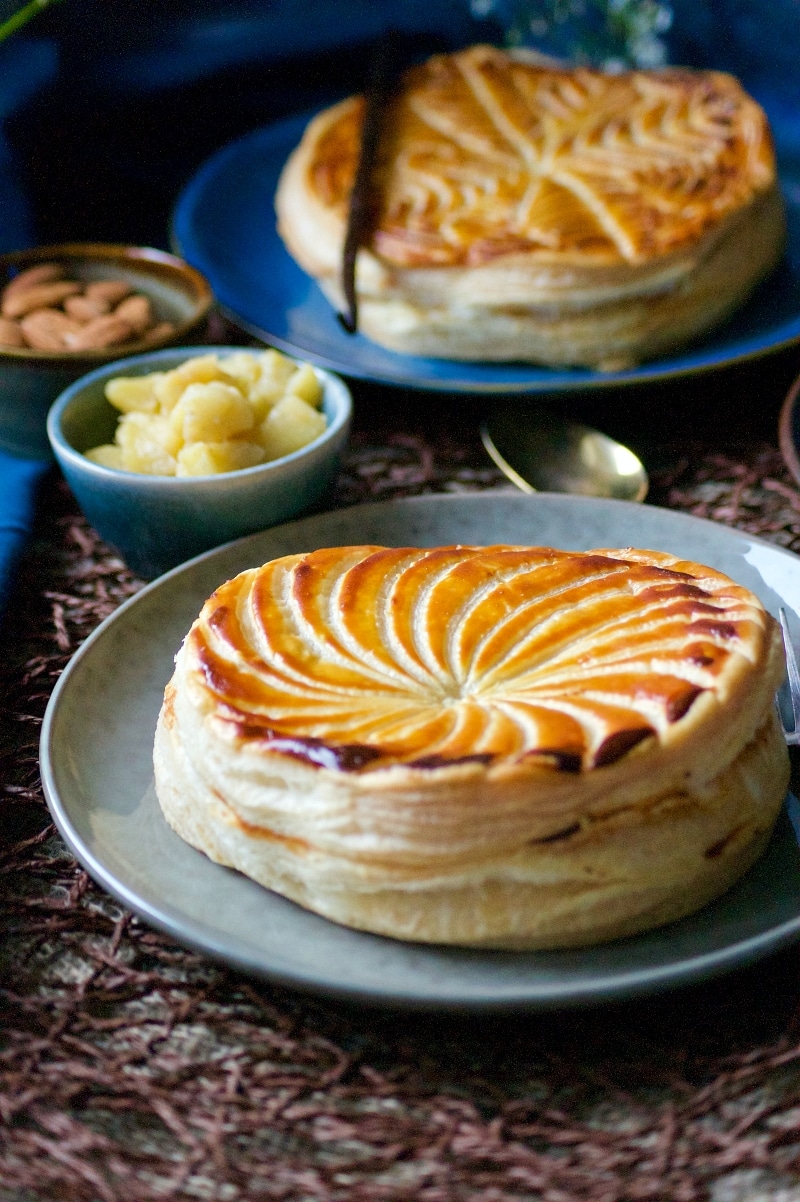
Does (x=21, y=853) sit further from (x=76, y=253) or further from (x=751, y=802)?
(x=76, y=253)

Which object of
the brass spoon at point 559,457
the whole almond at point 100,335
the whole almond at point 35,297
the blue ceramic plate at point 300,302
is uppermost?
the whole almond at point 35,297

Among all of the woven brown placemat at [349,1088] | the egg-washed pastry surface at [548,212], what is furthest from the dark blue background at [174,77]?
the woven brown placemat at [349,1088]

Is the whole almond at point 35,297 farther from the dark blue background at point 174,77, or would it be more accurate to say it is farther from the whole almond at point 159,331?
the dark blue background at point 174,77

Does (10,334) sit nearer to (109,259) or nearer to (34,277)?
(34,277)

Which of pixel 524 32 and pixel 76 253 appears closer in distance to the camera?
pixel 76 253

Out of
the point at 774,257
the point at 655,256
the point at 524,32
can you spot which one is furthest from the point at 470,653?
the point at 524,32

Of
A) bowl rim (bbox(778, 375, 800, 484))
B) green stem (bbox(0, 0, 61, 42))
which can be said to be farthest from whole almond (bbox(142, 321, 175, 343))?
bowl rim (bbox(778, 375, 800, 484))

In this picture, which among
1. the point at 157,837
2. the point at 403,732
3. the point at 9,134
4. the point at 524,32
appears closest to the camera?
the point at 403,732
